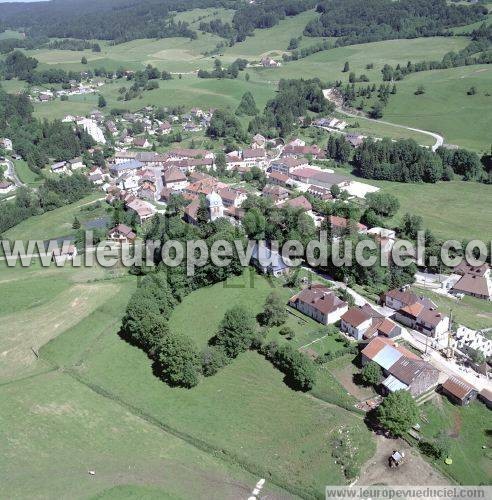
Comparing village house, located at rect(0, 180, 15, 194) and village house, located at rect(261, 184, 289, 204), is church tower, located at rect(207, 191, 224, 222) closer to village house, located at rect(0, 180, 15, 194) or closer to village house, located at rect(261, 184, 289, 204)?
village house, located at rect(261, 184, 289, 204)

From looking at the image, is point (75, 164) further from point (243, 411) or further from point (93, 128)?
point (243, 411)

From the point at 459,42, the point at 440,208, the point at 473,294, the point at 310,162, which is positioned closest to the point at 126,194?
the point at 310,162

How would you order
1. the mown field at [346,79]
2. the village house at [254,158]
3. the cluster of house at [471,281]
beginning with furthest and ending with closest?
the mown field at [346,79]
the village house at [254,158]
the cluster of house at [471,281]

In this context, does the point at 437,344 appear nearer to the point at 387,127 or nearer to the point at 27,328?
the point at 27,328

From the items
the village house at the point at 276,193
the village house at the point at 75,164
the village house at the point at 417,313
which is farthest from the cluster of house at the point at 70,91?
the village house at the point at 417,313

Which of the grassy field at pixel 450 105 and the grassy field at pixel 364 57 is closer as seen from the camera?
the grassy field at pixel 450 105

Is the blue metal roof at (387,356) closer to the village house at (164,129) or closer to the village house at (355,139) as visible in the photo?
the village house at (355,139)
